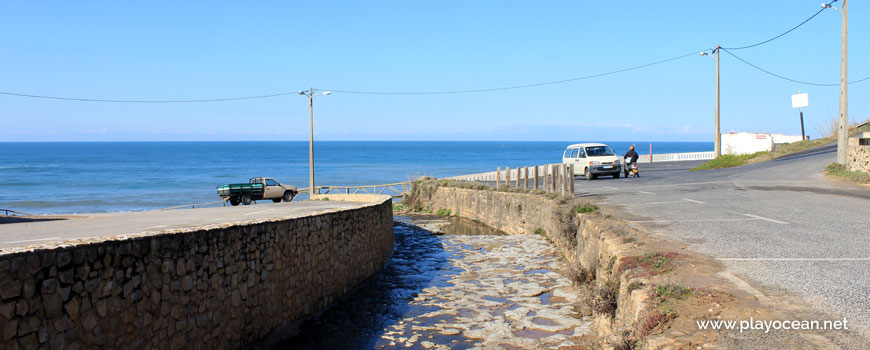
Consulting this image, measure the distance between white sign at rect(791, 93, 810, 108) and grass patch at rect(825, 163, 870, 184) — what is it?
93.3 feet

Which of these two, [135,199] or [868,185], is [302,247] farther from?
[135,199]

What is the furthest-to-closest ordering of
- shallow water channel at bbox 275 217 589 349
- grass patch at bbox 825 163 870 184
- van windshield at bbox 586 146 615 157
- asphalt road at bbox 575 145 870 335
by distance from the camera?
van windshield at bbox 586 146 615 157, grass patch at bbox 825 163 870 184, shallow water channel at bbox 275 217 589 349, asphalt road at bbox 575 145 870 335

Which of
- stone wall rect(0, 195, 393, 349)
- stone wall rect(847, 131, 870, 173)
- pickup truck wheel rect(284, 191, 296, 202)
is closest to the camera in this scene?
stone wall rect(0, 195, 393, 349)

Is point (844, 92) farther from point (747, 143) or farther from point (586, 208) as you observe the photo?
point (747, 143)

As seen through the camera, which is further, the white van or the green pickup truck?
the green pickup truck

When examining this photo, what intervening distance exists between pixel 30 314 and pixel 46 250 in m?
0.57

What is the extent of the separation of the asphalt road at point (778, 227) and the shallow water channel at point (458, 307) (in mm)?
2397

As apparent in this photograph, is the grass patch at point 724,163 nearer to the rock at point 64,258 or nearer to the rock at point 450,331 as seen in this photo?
the rock at point 450,331

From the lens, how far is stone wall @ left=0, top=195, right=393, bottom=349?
6031mm

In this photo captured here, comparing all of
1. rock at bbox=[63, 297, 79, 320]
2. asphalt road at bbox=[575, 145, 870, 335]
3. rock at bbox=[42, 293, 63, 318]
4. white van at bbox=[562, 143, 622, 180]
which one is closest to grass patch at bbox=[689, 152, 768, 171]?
white van at bbox=[562, 143, 622, 180]

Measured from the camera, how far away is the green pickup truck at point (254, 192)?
38.7 m

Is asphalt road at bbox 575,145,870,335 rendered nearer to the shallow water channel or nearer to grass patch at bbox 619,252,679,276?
grass patch at bbox 619,252,679,276

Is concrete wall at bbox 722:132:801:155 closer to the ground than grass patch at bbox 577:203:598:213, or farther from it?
farther from it

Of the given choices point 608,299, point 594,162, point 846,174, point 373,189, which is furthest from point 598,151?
point 373,189
